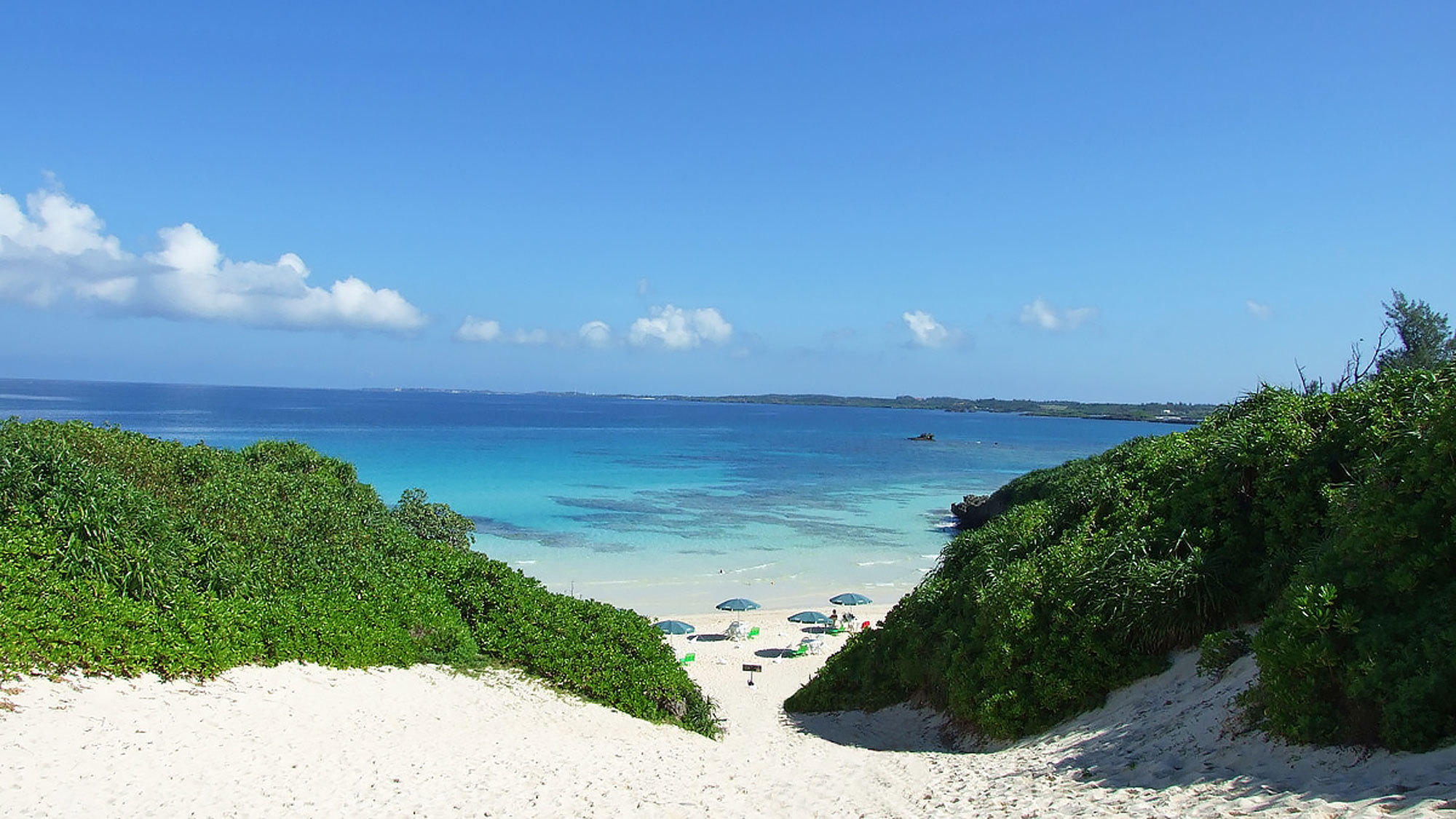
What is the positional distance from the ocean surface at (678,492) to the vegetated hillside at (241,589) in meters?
10.5

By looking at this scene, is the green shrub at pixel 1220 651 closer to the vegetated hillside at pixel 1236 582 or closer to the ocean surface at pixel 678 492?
the vegetated hillside at pixel 1236 582

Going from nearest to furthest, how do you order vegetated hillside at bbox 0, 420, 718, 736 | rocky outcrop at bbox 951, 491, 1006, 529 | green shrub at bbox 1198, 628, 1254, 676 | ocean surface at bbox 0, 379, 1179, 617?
green shrub at bbox 1198, 628, 1254, 676 → vegetated hillside at bbox 0, 420, 718, 736 → ocean surface at bbox 0, 379, 1179, 617 → rocky outcrop at bbox 951, 491, 1006, 529

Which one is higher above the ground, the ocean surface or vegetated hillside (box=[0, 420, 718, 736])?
vegetated hillside (box=[0, 420, 718, 736])

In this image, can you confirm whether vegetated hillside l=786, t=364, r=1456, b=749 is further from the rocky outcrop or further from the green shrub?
the rocky outcrop

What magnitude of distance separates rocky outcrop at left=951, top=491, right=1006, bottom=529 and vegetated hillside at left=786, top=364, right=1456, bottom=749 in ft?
97.0

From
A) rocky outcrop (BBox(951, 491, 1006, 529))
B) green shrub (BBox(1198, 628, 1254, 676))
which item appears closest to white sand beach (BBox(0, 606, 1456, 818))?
green shrub (BBox(1198, 628, 1254, 676))

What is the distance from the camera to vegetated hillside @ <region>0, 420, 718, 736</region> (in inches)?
343

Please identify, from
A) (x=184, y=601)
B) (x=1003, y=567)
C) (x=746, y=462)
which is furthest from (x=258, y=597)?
(x=746, y=462)

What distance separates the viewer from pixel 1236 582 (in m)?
9.09

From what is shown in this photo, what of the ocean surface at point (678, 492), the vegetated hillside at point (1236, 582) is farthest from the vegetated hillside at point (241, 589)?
the ocean surface at point (678, 492)

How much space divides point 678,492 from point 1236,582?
47.6m

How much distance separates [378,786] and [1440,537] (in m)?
8.85

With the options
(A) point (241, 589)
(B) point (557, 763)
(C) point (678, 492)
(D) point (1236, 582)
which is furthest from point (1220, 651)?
(C) point (678, 492)

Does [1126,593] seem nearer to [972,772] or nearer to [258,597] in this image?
[972,772]
